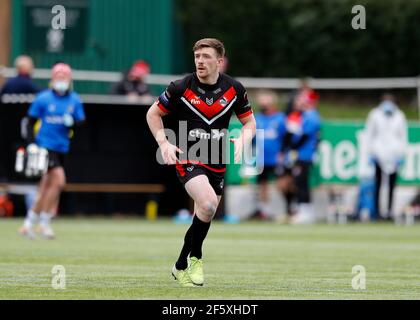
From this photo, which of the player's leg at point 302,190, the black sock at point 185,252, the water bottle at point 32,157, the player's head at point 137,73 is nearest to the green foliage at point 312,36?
the player's head at point 137,73

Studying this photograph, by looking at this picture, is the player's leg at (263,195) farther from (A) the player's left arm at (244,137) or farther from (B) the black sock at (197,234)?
(B) the black sock at (197,234)

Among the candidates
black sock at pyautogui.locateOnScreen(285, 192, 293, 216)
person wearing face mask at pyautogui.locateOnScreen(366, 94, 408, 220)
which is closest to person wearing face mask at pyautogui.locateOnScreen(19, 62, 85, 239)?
black sock at pyautogui.locateOnScreen(285, 192, 293, 216)

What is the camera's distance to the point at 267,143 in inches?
963

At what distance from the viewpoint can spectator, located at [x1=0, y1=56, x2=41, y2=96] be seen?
906 inches

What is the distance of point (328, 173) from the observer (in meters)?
25.0

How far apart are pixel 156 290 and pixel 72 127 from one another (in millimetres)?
7915

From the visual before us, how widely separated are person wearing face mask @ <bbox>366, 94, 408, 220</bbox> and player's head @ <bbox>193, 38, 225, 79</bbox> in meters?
13.3

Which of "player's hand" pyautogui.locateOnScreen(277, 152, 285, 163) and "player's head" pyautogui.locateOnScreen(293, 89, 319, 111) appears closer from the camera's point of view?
"player's head" pyautogui.locateOnScreen(293, 89, 319, 111)

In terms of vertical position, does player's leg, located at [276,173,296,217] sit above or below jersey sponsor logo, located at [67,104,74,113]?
below

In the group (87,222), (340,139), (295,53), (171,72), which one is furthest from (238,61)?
(87,222)

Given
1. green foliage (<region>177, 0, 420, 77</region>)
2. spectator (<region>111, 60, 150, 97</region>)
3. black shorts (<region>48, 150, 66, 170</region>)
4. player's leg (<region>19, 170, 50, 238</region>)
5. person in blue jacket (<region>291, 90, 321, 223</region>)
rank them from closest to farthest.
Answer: black shorts (<region>48, 150, 66, 170</region>), player's leg (<region>19, 170, 50, 238</region>), person in blue jacket (<region>291, 90, 321, 223</region>), spectator (<region>111, 60, 150, 97</region>), green foliage (<region>177, 0, 420, 77</region>)

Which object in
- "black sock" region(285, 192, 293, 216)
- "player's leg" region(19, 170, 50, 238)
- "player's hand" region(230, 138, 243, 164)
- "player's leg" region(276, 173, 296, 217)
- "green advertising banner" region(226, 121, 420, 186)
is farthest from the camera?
"green advertising banner" region(226, 121, 420, 186)

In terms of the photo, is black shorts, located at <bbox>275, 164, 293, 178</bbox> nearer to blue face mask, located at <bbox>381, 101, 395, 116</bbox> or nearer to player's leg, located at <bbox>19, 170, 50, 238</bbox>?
blue face mask, located at <bbox>381, 101, 395, 116</bbox>

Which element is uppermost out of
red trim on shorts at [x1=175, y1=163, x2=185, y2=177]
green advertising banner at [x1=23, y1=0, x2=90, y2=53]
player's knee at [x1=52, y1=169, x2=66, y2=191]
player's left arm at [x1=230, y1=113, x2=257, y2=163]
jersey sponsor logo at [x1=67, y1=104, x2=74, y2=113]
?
green advertising banner at [x1=23, y1=0, x2=90, y2=53]
